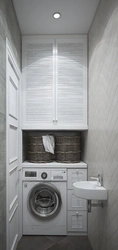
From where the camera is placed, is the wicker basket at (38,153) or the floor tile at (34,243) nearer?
the floor tile at (34,243)

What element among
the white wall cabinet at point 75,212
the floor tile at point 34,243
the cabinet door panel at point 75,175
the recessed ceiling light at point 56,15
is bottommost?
the floor tile at point 34,243

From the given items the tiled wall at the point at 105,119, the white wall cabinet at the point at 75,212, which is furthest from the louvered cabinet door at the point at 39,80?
the white wall cabinet at the point at 75,212

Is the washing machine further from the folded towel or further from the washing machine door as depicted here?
the folded towel

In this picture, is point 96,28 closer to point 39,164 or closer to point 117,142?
point 117,142

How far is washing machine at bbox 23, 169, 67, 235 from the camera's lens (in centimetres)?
251

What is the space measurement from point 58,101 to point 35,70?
0.51 m

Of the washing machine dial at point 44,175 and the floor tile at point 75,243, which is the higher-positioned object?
the washing machine dial at point 44,175

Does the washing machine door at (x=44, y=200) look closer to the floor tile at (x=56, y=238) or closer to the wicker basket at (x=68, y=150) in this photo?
the floor tile at (x=56, y=238)

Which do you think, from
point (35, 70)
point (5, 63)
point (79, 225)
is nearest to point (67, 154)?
point (79, 225)

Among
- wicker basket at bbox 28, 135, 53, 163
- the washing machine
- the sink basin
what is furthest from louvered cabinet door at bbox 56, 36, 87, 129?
the sink basin

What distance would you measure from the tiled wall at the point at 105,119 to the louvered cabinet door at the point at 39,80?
0.58 meters

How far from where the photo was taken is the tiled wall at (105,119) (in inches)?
61.5

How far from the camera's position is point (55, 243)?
235 cm

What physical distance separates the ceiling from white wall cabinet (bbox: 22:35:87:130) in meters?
0.13
